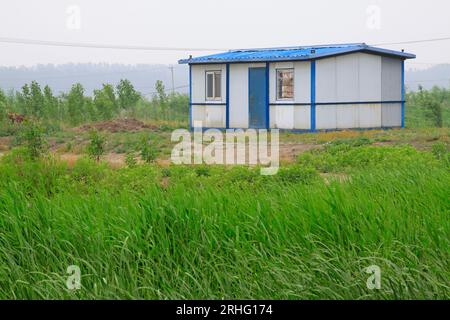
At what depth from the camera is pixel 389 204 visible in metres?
7.81

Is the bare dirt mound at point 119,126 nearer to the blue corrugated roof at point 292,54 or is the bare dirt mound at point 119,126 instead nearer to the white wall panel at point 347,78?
the blue corrugated roof at point 292,54

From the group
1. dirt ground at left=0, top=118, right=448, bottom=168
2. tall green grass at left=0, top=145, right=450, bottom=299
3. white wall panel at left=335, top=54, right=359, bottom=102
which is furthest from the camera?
white wall panel at left=335, top=54, right=359, bottom=102

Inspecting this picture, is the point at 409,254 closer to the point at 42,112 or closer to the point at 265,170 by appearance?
the point at 265,170

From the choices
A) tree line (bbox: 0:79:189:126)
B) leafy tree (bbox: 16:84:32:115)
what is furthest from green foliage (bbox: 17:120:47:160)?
leafy tree (bbox: 16:84:32:115)

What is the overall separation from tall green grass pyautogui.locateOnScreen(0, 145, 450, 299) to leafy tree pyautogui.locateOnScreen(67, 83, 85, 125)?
20351 millimetres

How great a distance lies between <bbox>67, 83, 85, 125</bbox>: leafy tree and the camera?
28406mm

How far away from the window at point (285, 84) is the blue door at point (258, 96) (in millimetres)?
433

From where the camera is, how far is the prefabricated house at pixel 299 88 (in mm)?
22828

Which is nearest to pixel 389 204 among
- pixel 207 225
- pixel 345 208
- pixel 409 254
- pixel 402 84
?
pixel 345 208

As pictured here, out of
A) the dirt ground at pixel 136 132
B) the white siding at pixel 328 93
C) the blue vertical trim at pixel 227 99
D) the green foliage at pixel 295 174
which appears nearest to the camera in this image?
the green foliage at pixel 295 174

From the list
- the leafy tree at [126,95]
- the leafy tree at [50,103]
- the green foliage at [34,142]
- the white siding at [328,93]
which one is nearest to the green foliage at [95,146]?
the green foliage at [34,142]

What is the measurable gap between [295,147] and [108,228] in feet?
37.7

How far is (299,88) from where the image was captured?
22.9 meters

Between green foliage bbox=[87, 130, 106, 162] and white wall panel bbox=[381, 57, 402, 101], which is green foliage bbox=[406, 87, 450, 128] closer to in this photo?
white wall panel bbox=[381, 57, 402, 101]
